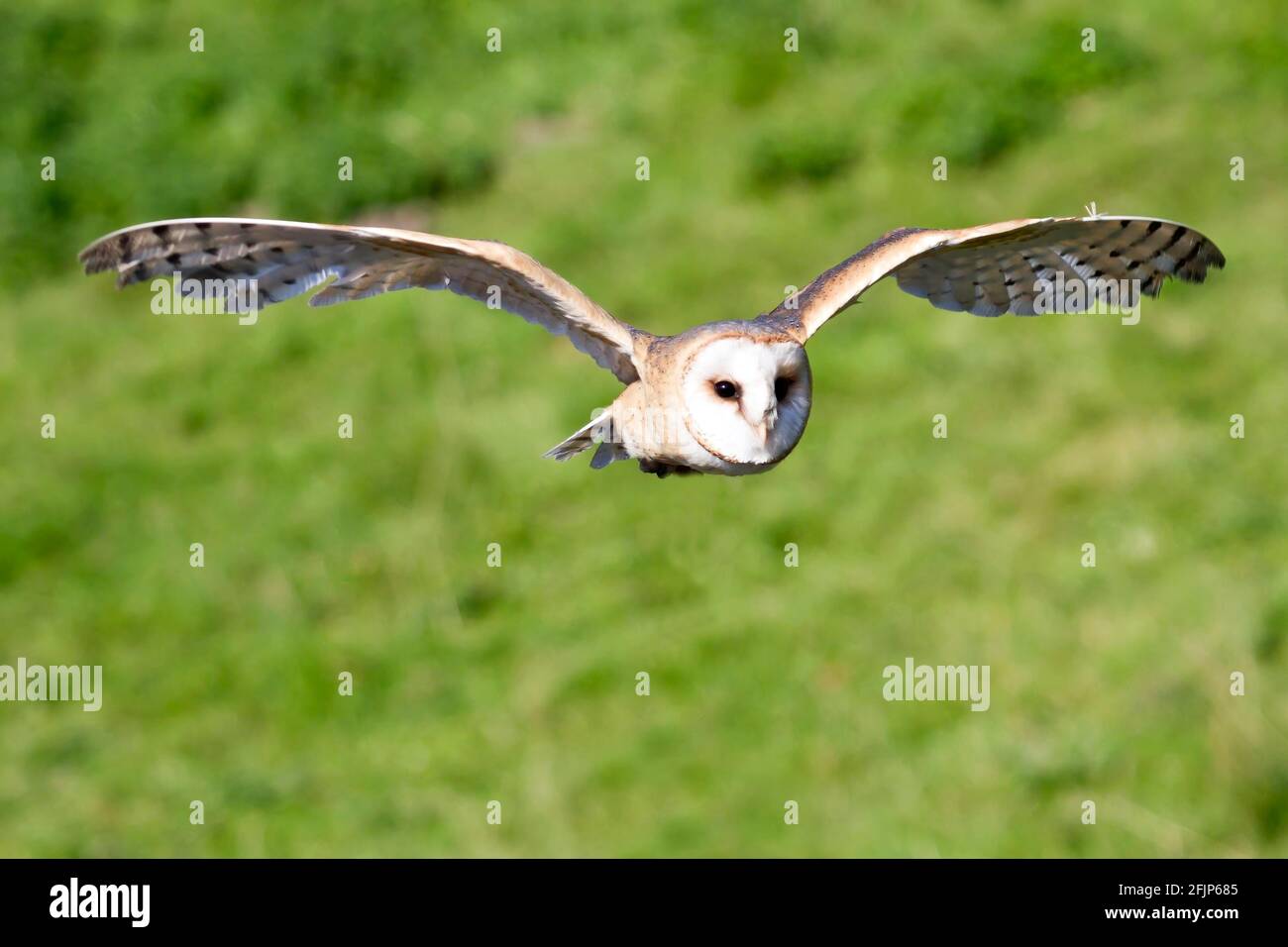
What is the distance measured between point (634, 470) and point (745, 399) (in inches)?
403

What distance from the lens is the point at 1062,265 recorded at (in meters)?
6.13

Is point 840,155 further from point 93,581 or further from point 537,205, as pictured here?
point 93,581

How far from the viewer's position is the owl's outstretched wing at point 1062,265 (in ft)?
19.2

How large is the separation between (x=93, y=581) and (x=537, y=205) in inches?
195

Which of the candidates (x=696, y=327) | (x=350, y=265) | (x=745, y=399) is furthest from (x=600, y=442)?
(x=350, y=265)

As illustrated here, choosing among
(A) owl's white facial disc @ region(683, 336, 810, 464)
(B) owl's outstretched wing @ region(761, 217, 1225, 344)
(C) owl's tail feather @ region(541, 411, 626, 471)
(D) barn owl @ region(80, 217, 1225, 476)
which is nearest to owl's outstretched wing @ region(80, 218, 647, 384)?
(D) barn owl @ region(80, 217, 1225, 476)

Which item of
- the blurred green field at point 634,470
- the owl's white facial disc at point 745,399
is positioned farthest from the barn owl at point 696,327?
the blurred green field at point 634,470

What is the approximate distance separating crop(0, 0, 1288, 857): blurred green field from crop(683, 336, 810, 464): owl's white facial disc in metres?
7.92

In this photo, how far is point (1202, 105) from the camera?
16.1 meters

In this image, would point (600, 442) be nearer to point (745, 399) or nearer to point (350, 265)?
point (745, 399)

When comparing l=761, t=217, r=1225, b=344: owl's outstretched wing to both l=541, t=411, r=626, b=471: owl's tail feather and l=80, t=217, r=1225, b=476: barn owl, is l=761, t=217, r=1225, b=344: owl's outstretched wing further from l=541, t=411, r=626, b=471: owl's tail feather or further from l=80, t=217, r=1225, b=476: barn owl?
l=541, t=411, r=626, b=471: owl's tail feather

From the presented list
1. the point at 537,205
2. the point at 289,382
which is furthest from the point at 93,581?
the point at 537,205

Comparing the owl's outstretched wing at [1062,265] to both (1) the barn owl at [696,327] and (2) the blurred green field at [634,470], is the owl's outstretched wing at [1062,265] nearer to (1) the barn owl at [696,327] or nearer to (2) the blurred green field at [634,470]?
(1) the barn owl at [696,327]
